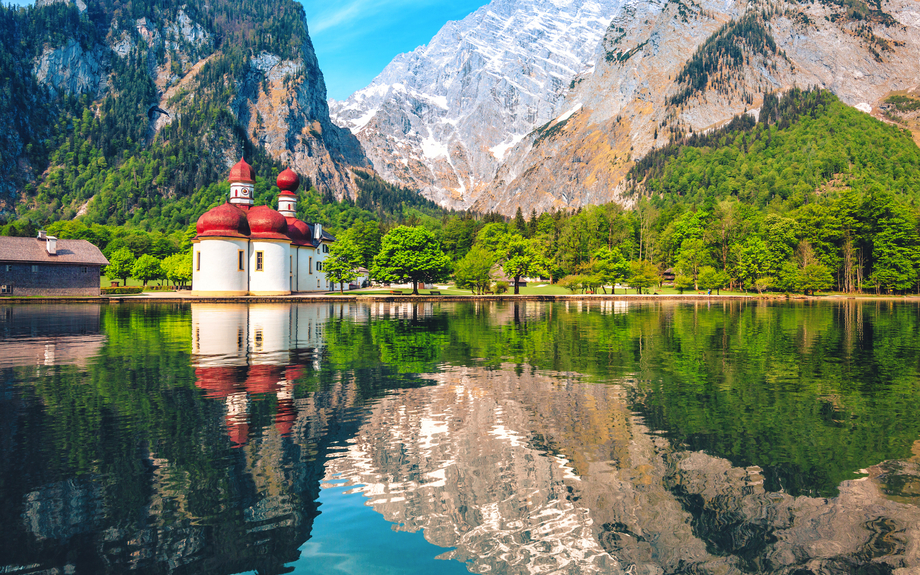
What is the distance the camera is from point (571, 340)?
28.7m

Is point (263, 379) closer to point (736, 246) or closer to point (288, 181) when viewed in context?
point (288, 181)

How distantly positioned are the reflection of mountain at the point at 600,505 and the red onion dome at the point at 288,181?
280 ft

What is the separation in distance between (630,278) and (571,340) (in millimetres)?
78276

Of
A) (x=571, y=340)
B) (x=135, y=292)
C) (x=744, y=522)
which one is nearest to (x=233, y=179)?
(x=135, y=292)

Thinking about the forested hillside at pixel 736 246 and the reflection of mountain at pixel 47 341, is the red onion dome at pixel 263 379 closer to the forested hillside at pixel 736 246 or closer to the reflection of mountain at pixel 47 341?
the reflection of mountain at pixel 47 341

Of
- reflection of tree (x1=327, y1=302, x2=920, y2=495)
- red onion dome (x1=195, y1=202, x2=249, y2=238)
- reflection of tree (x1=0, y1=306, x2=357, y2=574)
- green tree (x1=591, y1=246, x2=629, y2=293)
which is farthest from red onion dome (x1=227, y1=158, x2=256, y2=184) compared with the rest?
reflection of tree (x1=0, y1=306, x2=357, y2=574)

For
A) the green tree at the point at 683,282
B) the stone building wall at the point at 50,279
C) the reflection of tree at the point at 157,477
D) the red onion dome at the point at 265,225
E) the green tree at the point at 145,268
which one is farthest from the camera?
the green tree at the point at 683,282

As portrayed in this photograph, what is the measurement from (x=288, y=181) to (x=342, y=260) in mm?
16415

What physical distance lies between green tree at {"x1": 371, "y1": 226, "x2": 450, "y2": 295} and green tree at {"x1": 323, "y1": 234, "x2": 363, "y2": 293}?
4398 millimetres

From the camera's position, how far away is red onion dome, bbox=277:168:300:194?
296 ft

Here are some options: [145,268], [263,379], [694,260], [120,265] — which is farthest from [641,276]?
[120,265]

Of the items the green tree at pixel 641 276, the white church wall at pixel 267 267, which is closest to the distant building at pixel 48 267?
the white church wall at pixel 267 267

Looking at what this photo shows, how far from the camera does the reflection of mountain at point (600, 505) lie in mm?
6590

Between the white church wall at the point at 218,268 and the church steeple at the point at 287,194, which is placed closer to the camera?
the white church wall at the point at 218,268
